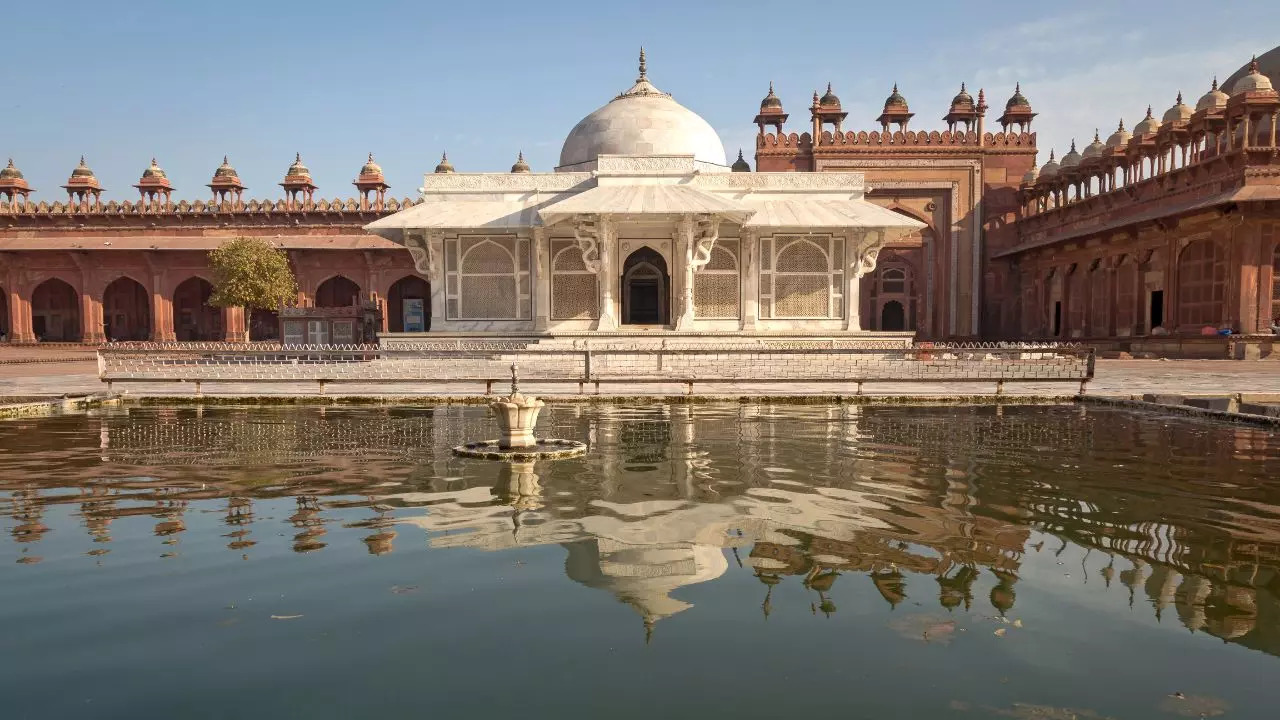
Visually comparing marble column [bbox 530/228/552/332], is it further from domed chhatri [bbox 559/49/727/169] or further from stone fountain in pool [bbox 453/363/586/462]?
stone fountain in pool [bbox 453/363/586/462]

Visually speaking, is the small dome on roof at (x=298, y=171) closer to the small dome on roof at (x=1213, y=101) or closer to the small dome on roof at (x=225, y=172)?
the small dome on roof at (x=225, y=172)

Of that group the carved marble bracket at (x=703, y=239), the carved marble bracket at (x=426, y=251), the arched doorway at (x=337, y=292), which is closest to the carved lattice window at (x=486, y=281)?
the carved marble bracket at (x=426, y=251)

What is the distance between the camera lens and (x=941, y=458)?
21.6 feet

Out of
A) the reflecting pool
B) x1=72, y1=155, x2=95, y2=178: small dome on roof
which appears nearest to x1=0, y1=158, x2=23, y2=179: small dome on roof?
x1=72, y1=155, x2=95, y2=178: small dome on roof

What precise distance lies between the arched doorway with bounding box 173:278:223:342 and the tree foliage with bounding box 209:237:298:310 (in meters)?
5.71

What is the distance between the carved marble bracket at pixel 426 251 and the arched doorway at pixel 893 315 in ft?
56.4

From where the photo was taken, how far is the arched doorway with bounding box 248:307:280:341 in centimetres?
3175

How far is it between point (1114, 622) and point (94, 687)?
11.2 ft

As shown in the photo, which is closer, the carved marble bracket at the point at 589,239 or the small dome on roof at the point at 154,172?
the carved marble bracket at the point at 589,239

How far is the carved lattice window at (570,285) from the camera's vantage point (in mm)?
20859

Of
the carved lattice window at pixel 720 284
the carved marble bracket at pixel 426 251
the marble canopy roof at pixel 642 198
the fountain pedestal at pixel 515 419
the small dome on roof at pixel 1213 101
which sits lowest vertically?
the fountain pedestal at pixel 515 419

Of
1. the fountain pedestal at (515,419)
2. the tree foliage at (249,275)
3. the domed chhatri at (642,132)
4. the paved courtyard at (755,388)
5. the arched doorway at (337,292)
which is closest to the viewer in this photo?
the fountain pedestal at (515,419)

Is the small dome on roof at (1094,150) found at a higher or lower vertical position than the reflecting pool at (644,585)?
higher

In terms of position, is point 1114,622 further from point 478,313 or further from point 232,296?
point 232,296
